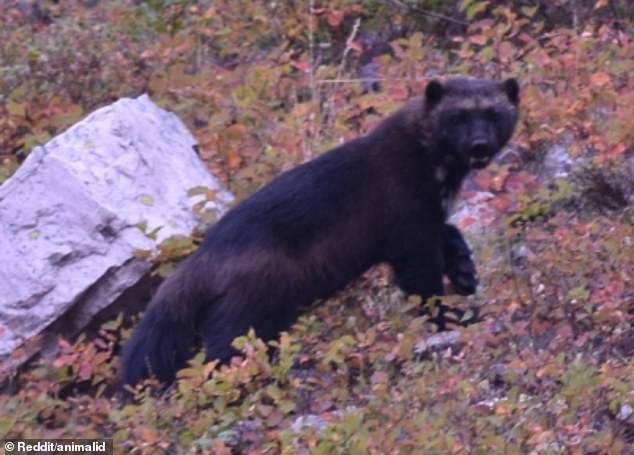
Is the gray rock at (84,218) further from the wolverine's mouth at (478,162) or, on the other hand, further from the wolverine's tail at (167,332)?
the wolverine's mouth at (478,162)

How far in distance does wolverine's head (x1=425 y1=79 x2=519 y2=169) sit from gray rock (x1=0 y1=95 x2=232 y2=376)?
4.59 feet

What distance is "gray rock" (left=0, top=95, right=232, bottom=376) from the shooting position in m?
8.15

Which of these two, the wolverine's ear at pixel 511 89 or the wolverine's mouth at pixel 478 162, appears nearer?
the wolverine's mouth at pixel 478 162

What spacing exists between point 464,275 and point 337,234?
2.85 ft

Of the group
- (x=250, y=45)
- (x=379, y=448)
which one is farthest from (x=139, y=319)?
(x=250, y=45)

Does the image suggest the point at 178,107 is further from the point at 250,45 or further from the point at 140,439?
the point at 140,439

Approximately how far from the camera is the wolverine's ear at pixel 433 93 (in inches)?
331

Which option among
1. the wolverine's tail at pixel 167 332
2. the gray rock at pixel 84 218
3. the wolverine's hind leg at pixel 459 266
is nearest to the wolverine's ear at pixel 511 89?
the wolverine's hind leg at pixel 459 266

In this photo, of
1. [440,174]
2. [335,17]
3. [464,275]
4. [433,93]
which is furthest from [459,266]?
[335,17]

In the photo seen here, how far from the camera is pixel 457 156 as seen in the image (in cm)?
831

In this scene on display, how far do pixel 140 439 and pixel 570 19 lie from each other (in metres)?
6.55

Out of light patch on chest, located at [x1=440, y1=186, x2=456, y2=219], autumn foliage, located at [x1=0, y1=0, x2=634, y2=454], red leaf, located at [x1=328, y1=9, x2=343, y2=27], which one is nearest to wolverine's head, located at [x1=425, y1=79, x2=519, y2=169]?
light patch on chest, located at [x1=440, y1=186, x2=456, y2=219]

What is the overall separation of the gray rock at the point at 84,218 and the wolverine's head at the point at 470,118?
4.59 ft

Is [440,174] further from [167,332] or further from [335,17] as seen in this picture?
[335,17]
